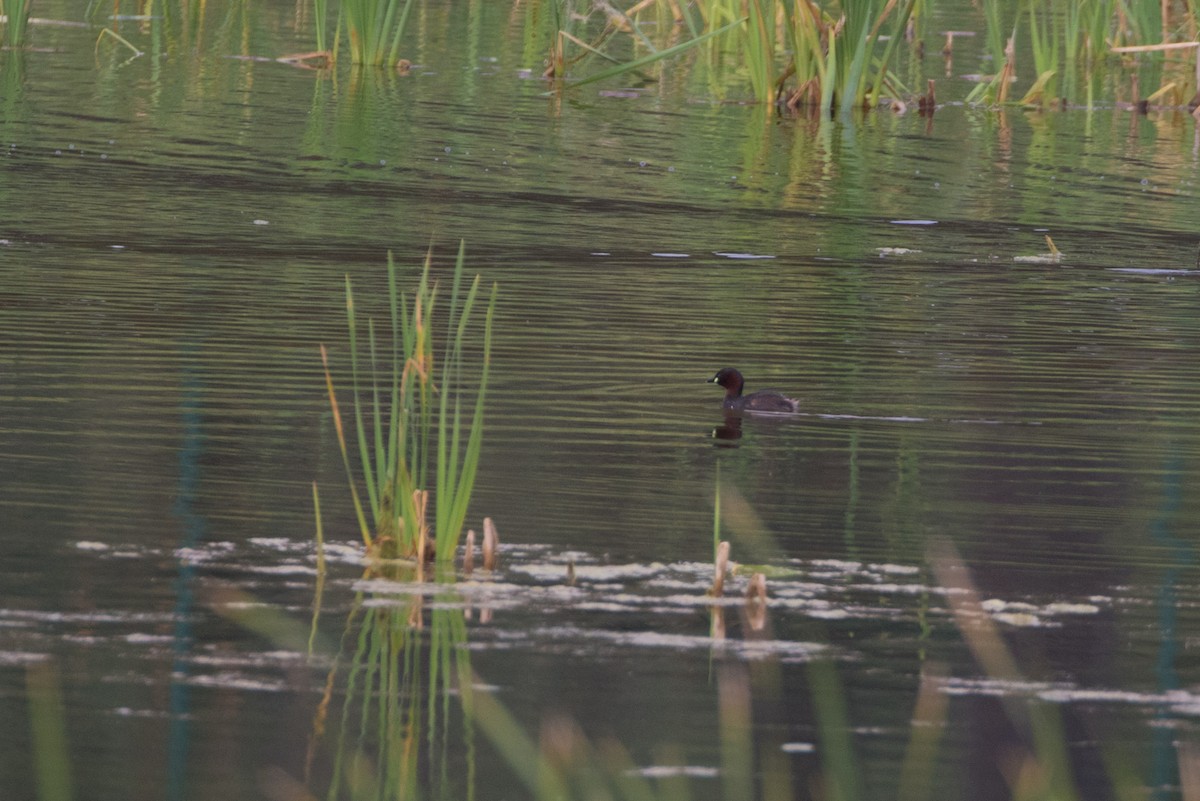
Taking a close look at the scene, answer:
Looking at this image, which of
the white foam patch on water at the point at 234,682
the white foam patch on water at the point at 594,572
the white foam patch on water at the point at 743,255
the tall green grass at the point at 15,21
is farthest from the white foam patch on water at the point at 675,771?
the tall green grass at the point at 15,21

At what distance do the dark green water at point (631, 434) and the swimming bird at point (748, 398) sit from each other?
123 mm

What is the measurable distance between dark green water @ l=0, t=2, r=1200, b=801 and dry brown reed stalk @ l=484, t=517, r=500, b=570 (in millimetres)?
47

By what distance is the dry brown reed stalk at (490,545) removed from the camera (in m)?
5.13

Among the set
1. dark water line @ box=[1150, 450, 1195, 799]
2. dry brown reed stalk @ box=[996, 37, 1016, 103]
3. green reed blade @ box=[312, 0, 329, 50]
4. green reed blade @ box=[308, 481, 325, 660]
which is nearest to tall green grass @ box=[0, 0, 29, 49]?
green reed blade @ box=[312, 0, 329, 50]

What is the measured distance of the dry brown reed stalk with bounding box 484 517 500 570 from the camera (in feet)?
16.8

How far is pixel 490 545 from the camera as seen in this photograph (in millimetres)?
5145

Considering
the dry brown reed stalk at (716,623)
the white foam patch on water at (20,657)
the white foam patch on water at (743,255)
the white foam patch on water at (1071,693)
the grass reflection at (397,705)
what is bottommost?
the grass reflection at (397,705)

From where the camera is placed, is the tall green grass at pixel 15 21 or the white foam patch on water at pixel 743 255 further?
the tall green grass at pixel 15 21

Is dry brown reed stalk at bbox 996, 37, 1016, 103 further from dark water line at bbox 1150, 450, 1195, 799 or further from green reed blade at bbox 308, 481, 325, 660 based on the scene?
green reed blade at bbox 308, 481, 325, 660

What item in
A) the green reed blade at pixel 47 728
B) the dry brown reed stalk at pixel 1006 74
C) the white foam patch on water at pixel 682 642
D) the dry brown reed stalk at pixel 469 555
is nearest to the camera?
the green reed blade at pixel 47 728

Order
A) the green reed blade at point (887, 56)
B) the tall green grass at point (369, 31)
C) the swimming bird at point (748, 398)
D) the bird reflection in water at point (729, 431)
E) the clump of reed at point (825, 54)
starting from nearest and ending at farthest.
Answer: the bird reflection in water at point (729, 431)
the swimming bird at point (748, 398)
the green reed blade at point (887, 56)
the clump of reed at point (825, 54)
the tall green grass at point (369, 31)

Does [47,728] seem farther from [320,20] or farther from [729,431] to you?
[320,20]

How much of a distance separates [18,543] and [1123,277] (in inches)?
261

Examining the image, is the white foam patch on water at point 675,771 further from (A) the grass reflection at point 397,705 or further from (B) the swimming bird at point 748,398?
(B) the swimming bird at point 748,398
